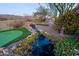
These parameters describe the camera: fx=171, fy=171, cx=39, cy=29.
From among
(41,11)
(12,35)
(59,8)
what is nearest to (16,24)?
(12,35)

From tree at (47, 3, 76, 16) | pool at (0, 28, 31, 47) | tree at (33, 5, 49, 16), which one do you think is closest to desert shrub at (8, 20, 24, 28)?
pool at (0, 28, 31, 47)

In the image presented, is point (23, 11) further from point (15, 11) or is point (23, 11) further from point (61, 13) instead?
point (61, 13)

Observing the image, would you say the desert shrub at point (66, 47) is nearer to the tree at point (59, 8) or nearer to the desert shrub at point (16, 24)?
the tree at point (59, 8)

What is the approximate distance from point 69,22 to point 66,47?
22 centimetres

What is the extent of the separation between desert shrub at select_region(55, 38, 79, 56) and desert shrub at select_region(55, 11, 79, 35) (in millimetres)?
78

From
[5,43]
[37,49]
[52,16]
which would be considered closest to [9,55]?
[5,43]

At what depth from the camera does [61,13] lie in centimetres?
148

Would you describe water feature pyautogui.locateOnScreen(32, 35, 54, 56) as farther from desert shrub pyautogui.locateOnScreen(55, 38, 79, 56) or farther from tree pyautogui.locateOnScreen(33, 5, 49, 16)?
tree pyautogui.locateOnScreen(33, 5, 49, 16)

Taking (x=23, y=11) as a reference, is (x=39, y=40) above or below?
below

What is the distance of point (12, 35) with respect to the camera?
146 centimetres

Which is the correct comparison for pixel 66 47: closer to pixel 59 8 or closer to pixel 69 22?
pixel 69 22

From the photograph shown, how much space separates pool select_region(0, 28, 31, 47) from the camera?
1.46 m

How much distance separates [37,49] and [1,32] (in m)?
0.34

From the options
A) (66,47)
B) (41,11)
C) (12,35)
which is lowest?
(66,47)
